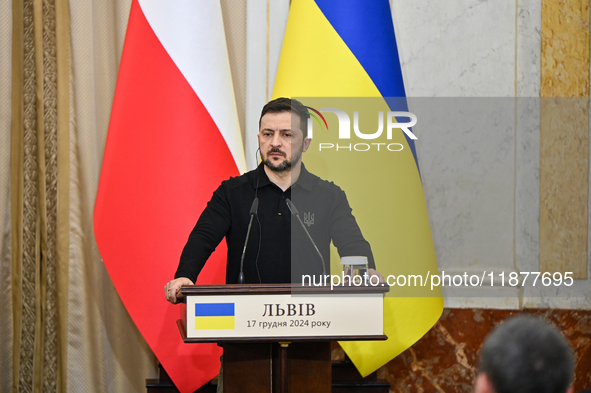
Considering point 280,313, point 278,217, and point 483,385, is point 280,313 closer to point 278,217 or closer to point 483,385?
point 278,217

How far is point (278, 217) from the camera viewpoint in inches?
88.5

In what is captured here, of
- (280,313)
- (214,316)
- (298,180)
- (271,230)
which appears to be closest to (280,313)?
(280,313)

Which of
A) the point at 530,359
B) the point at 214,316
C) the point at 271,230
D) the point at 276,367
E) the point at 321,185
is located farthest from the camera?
the point at 321,185

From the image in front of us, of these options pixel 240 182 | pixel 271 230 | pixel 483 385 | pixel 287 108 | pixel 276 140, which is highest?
pixel 287 108

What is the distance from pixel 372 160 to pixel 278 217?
834 mm

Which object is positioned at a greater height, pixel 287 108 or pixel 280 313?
pixel 287 108

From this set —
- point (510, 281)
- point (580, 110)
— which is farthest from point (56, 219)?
point (580, 110)

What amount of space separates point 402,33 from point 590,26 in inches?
45.3

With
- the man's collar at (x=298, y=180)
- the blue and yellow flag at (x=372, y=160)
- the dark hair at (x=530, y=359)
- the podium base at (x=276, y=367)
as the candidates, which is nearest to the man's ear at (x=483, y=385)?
the dark hair at (x=530, y=359)

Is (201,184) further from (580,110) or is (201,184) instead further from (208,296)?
(580,110)

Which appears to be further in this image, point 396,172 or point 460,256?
point 460,256

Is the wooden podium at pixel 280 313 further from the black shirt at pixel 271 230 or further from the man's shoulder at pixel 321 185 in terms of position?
the man's shoulder at pixel 321 185

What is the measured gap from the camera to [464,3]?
3.26 m

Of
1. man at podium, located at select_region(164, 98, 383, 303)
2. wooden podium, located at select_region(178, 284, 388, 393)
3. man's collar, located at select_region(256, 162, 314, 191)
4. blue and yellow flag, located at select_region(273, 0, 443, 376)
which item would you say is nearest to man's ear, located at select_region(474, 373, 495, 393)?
wooden podium, located at select_region(178, 284, 388, 393)
